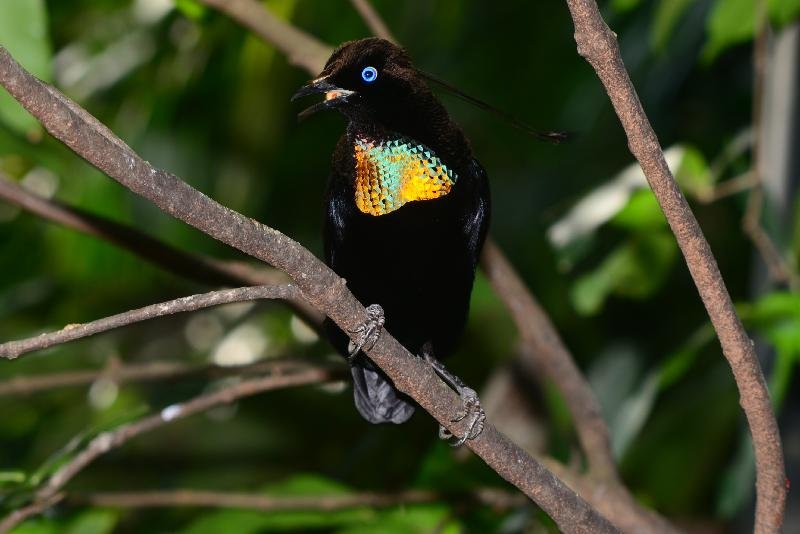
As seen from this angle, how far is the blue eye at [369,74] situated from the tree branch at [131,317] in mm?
878

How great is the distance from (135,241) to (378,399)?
29.4 inches

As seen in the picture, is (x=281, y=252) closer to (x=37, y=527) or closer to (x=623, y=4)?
(x=37, y=527)

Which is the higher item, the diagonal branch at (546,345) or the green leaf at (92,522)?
the green leaf at (92,522)

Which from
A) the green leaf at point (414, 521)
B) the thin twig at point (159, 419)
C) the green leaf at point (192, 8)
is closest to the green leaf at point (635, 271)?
the green leaf at point (414, 521)

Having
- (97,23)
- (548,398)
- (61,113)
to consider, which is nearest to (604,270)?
(548,398)

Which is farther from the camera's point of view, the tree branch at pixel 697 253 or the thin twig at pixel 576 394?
the thin twig at pixel 576 394

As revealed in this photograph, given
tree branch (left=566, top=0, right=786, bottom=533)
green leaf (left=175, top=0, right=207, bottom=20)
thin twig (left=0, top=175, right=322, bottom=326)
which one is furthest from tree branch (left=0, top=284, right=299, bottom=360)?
green leaf (left=175, top=0, right=207, bottom=20)

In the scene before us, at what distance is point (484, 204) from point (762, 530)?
965 mm

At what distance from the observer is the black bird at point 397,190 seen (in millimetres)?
2621

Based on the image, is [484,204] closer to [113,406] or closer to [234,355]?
[234,355]

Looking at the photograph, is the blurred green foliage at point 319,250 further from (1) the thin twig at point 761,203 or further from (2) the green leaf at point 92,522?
(1) the thin twig at point 761,203

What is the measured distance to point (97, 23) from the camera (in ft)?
15.7

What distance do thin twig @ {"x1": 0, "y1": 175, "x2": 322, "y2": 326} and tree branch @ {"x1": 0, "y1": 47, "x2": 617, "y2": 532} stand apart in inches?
33.6

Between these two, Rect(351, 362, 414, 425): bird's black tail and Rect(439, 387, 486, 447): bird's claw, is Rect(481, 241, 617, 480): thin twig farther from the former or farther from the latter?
Rect(439, 387, 486, 447): bird's claw
